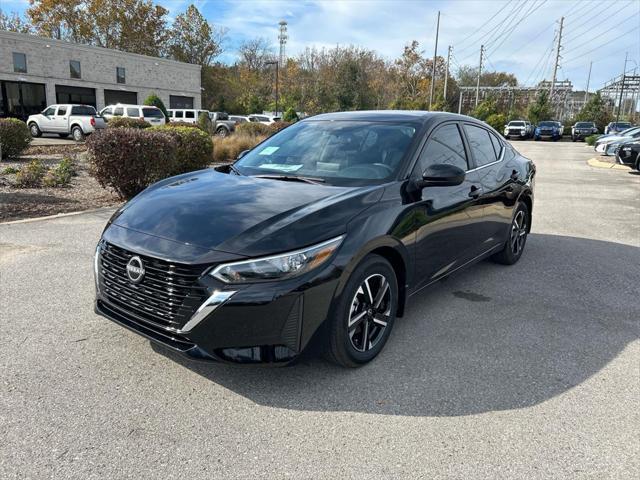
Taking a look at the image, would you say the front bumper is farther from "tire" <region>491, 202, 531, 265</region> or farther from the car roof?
"tire" <region>491, 202, 531, 265</region>

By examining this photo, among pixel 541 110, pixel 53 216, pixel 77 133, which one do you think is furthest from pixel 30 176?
pixel 541 110

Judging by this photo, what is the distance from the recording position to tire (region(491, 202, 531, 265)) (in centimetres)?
568

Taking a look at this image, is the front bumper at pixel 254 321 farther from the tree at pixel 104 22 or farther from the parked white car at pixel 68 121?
the tree at pixel 104 22

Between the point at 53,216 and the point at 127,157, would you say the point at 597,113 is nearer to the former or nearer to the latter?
the point at 127,157

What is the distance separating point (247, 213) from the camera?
10.1 feet

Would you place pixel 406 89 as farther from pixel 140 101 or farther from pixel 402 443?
pixel 402 443

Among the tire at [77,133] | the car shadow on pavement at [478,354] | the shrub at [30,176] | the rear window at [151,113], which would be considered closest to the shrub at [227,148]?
the shrub at [30,176]

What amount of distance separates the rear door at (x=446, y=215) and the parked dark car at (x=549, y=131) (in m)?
45.1

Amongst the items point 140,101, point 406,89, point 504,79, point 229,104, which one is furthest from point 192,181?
point 504,79

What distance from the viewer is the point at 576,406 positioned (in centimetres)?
302

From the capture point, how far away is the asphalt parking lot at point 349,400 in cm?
247

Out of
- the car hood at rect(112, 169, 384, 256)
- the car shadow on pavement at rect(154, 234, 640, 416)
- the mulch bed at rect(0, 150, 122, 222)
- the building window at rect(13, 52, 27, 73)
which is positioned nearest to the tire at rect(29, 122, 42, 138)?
the building window at rect(13, 52, 27, 73)

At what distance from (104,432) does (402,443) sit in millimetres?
1560

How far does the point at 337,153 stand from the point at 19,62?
45079 mm
